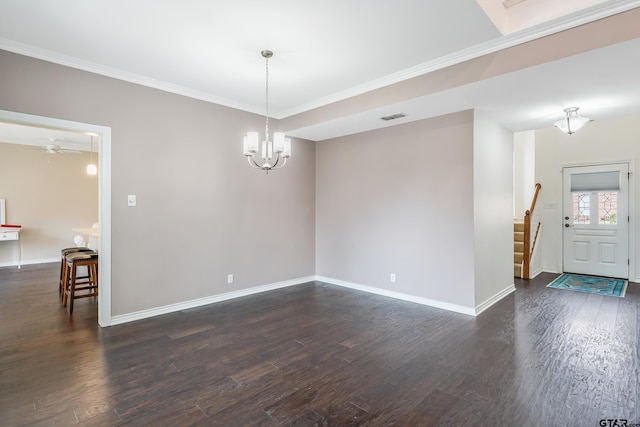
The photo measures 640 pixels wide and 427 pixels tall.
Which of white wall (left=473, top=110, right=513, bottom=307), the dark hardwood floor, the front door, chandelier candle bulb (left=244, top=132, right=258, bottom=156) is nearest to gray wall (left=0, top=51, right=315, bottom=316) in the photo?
the dark hardwood floor

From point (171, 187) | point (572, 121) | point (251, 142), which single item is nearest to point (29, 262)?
point (171, 187)

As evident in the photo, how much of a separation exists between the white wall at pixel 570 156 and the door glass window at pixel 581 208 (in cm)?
25

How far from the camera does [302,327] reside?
3588 mm

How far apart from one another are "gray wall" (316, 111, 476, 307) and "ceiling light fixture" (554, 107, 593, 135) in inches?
44.1

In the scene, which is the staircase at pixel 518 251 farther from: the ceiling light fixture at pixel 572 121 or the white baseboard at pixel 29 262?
the white baseboard at pixel 29 262

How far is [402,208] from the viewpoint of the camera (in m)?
4.66

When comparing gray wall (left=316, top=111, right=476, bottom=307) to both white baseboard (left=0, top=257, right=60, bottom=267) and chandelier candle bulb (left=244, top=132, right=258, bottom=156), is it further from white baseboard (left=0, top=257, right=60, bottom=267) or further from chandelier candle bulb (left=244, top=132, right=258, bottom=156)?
white baseboard (left=0, top=257, right=60, bottom=267)

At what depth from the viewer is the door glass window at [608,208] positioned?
5871mm

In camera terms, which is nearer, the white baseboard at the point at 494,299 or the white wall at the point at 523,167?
the white baseboard at the point at 494,299

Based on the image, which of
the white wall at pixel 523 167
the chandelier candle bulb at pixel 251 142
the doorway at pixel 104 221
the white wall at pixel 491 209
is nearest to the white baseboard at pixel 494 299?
the white wall at pixel 491 209

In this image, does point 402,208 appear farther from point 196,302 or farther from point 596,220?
point 596,220

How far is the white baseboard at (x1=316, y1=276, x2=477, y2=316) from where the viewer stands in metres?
4.04

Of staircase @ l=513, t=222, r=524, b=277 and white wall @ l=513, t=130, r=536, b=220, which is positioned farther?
white wall @ l=513, t=130, r=536, b=220

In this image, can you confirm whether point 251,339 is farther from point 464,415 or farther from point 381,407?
point 464,415
